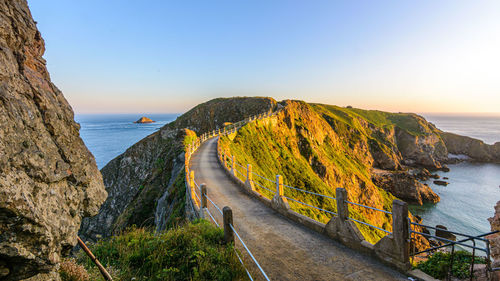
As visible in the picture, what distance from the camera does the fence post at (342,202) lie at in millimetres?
6426

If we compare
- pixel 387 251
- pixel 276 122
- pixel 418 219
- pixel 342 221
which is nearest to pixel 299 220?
pixel 342 221

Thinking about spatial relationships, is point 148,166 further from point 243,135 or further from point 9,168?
point 9,168

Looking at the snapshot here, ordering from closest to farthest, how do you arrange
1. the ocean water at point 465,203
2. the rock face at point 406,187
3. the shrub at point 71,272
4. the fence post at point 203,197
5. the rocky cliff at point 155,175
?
the shrub at point 71,272, the fence post at point 203,197, the rocky cliff at point 155,175, the ocean water at point 465,203, the rock face at point 406,187

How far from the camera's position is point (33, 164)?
10.7 ft

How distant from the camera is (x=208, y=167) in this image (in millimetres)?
20281

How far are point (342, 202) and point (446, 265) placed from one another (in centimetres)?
295

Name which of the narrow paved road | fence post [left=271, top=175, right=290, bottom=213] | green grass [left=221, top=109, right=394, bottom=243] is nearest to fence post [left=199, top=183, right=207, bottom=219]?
the narrow paved road

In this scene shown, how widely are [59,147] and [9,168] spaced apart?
1293 millimetres

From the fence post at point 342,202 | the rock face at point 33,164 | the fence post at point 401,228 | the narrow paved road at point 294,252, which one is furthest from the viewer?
the fence post at point 342,202

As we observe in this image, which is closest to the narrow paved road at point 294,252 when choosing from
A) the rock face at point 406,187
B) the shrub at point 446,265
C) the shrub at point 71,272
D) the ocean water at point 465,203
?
the shrub at point 446,265

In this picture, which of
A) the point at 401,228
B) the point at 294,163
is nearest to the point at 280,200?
the point at 401,228

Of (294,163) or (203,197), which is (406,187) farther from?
(203,197)

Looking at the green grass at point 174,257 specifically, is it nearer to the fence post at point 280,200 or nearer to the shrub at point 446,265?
the fence post at point 280,200

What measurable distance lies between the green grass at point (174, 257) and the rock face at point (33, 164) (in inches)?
74.2
